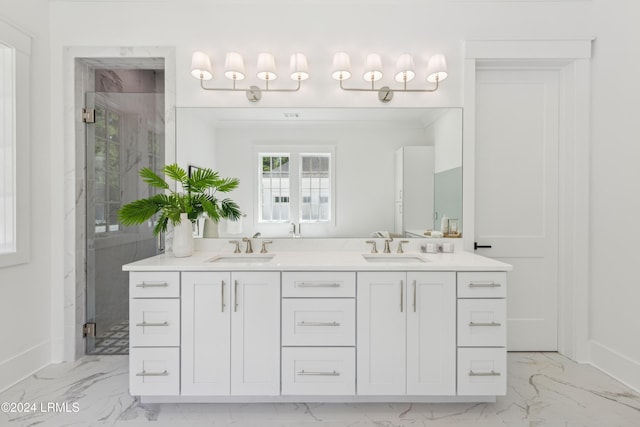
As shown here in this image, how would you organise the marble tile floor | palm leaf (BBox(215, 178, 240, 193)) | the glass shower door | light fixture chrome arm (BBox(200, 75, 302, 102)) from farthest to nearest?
the glass shower door < light fixture chrome arm (BBox(200, 75, 302, 102)) < palm leaf (BBox(215, 178, 240, 193)) < the marble tile floor

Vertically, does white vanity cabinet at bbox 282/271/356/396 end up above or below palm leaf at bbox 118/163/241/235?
below

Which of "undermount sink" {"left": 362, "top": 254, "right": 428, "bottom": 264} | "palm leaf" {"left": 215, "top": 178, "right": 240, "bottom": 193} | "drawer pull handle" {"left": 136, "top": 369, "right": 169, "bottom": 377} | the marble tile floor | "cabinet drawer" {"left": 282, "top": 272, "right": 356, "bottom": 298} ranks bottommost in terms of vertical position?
the marble tile floor

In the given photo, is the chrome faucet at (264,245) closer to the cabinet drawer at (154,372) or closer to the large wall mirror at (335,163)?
the large wall mirror at (335,163)

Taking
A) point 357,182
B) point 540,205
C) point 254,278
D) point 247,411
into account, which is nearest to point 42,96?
point 254,278

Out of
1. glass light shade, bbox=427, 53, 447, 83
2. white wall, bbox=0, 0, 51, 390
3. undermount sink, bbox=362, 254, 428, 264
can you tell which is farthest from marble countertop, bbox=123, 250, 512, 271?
glass light shade, bbox=427, 53, 447, 83

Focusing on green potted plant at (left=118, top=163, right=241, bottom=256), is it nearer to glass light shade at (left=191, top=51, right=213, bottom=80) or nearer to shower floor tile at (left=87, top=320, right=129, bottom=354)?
glass light shade at (left=191, top=51, right=213, bottom=80)

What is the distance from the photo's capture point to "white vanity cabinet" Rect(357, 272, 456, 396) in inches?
74.0

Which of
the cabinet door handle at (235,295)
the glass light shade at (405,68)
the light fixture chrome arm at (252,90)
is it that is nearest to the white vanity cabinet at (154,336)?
the cabinet door handle at (235,295)

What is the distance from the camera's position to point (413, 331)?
74.2 inches

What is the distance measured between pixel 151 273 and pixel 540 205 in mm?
2798

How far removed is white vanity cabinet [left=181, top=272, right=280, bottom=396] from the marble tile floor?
0.15m

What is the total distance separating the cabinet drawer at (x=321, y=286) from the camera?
1.89 m

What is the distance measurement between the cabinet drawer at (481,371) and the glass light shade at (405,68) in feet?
6.03

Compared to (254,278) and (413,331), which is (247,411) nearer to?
(254,278)
